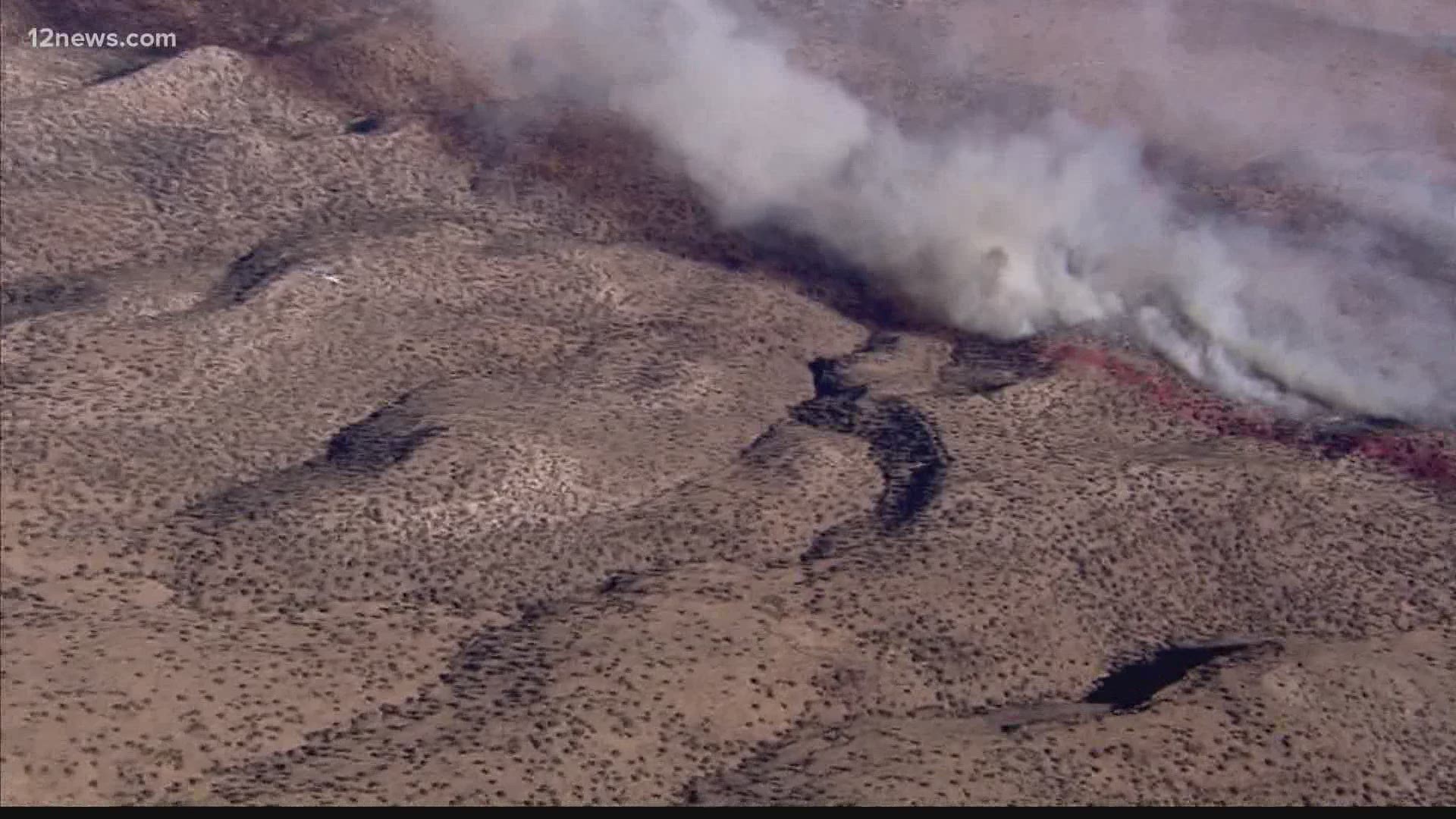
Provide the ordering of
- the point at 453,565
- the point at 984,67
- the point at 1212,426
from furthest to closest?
the point at 984,67, the point at 1212,426, the point at 453,565

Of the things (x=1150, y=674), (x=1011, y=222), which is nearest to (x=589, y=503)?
(x=1150, y=674)

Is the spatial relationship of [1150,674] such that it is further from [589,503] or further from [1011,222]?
[1011,222]

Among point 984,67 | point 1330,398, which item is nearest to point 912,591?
point 1330,398

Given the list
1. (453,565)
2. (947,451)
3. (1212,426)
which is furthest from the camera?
(1212,426)

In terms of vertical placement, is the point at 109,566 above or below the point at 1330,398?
below

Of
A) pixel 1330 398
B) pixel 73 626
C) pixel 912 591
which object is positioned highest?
pixel 1330 398

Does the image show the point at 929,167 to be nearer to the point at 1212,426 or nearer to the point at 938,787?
the point at 1212,426

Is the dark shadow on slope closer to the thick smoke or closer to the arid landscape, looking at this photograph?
the arid landscape

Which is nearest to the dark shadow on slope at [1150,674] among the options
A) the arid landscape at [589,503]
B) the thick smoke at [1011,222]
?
the arid landscape at [589,503]
